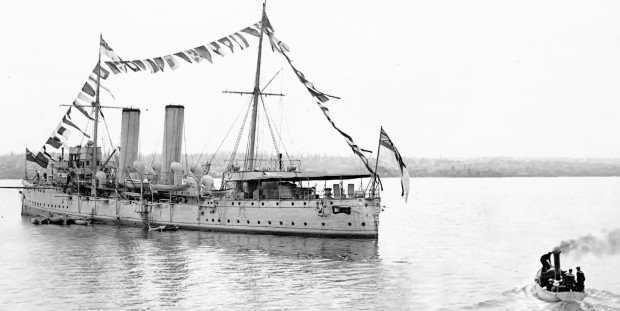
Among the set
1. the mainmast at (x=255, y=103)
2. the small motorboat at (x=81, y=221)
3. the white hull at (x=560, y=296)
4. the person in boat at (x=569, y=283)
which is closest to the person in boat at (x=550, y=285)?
the white hull at (x=560, y=296)

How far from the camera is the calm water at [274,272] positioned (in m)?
32.2

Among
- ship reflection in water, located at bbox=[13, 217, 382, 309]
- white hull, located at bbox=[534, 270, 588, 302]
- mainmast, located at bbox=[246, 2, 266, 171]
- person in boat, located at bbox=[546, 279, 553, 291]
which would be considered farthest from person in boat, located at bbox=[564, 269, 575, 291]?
mainmast, located at bbox=[246, 2, 266, 171]

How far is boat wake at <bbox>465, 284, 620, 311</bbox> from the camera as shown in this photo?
2966 centimetres

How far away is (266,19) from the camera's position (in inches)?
2395

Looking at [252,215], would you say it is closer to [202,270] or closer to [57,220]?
[202,270]

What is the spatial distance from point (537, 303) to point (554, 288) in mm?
1486

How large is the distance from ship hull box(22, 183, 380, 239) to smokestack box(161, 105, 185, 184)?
586 cm

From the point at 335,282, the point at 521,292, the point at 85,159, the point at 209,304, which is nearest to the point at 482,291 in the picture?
the point at 521,292

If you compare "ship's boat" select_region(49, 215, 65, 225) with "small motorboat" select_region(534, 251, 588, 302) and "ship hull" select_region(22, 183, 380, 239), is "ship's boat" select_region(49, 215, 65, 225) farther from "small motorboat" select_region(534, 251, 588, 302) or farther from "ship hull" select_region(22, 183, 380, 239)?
"small motorboat" select_region(534, 251, 588, 302)

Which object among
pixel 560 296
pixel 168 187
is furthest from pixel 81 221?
pixel 560 296

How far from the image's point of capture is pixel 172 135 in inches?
2776

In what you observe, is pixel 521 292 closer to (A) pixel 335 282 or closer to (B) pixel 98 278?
(A) pixel 335 282

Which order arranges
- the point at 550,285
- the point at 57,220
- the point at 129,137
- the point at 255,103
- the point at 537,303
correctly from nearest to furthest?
the point at 550,285, the point at 537,303, the point at 255,103, the point at 57,220, the point at 129,137

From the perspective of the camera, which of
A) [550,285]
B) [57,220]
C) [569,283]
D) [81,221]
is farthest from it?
[57,220]
